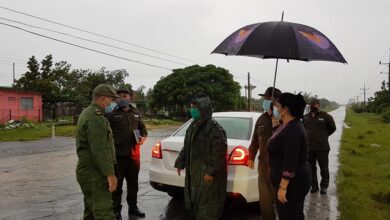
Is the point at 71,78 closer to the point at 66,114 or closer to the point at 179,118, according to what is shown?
the point at 66,114

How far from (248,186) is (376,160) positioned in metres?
8.63

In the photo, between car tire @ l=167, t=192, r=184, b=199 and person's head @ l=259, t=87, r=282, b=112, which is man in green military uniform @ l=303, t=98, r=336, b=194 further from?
person's head @ l=259, t=87, r=282, b=112

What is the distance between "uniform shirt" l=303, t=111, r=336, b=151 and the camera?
7887 mm

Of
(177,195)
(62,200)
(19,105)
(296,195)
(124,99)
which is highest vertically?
(124,99)

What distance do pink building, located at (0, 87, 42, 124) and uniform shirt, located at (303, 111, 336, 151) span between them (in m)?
30.5

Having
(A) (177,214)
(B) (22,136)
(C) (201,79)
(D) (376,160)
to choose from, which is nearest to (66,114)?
(C) (201,79)

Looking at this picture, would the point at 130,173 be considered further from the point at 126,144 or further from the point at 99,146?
the point at 99,146

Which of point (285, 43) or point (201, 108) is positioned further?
point (285, 43)

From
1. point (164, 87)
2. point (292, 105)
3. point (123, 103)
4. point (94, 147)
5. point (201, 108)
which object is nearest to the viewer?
point (292, 105)

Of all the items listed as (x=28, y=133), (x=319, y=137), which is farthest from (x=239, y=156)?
(x=28, y=133)

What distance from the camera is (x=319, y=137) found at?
7871mm

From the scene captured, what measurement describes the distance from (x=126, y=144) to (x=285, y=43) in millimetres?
2552

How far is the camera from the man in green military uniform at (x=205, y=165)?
15.2 feet

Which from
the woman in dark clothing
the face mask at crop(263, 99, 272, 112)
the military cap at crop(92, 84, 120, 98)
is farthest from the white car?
the military cap at crop(92, 84, 120, 98)
